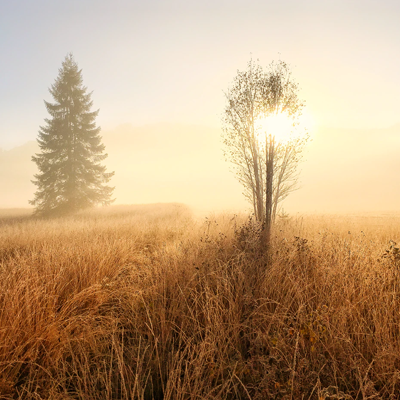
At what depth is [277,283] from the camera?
381 centimetres

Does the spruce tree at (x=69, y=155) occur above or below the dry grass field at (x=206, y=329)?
above

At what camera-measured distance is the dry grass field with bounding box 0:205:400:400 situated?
222 cm

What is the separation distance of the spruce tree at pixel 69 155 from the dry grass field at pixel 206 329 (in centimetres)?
1655

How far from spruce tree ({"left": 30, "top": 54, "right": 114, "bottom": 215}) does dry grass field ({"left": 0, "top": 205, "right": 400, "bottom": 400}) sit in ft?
54.3

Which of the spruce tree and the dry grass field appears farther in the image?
the spruce tree

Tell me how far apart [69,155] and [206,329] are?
68.9 feet

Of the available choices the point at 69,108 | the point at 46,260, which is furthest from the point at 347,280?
→ the point at 69,108

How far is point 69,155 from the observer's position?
67.3 ft

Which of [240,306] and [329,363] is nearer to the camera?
[329,363]

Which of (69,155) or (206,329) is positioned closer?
(206,329)

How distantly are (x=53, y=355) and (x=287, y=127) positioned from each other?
32.2 ft

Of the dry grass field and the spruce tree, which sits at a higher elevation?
the spruce tree

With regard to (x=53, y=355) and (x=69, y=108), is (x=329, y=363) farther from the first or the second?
(x=69, y=108)

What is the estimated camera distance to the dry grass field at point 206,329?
222 cm
